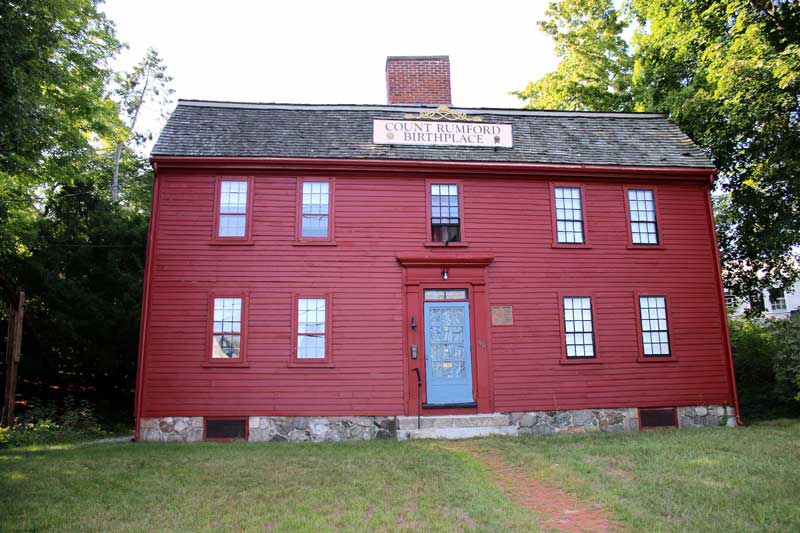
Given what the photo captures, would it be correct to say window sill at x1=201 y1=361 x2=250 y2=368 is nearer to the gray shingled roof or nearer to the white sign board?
the gray shingled roof

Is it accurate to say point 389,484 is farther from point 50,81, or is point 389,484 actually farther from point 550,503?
point 50,81

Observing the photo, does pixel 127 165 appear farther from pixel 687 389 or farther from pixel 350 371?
pixel 687 389

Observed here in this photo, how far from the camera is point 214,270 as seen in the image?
1116 cm

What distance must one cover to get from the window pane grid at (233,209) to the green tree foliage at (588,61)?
1403cm

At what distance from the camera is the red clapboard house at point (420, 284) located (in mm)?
10820

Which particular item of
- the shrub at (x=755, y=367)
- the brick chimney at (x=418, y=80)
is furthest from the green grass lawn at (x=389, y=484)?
the brick chimney at (x=418, y=80)

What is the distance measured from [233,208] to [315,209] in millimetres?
1657

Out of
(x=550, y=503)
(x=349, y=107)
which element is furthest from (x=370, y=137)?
(x=550, y=503)

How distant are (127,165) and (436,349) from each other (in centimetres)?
1936

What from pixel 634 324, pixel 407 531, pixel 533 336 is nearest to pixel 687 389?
pixel 634 324

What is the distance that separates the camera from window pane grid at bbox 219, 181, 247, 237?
1141 centimetres

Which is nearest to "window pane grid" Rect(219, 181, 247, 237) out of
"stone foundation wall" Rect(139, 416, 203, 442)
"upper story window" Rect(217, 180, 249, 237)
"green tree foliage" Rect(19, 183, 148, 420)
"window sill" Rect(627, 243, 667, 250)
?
"upper story window" Rect(217, 180, 249, 237)

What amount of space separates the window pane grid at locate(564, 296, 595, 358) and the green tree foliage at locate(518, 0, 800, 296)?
629 cm

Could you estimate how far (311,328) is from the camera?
1110 centimetres
